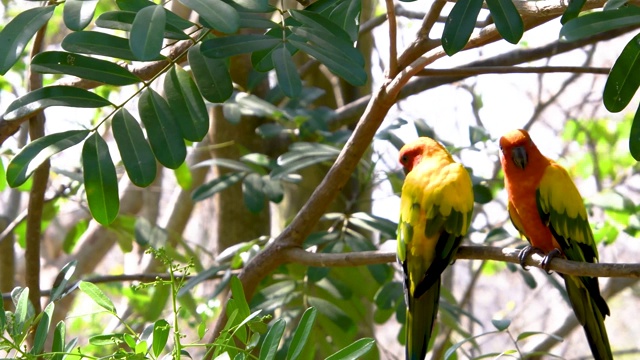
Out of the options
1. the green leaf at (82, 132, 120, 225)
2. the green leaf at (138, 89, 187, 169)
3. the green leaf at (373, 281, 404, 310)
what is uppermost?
the green leaf at (138, 89, 187, 169)

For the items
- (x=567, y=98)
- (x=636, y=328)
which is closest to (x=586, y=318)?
(x=567, y=98)

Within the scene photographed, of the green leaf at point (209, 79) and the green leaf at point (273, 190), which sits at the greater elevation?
the green leaf at point (209, 79)

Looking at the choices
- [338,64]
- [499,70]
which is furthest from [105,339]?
[499,70]

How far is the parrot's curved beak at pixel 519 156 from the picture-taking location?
7.97 ft

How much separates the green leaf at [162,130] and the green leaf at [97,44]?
0.36ft

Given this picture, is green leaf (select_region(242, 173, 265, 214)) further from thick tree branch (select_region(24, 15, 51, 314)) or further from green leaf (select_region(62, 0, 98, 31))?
green leaf (select_region(62, 0, 98, 31))

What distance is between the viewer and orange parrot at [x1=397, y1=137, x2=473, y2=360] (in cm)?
206

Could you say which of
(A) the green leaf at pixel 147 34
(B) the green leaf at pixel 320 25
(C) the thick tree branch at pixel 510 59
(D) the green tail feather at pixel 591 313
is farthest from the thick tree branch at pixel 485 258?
(C) the thick tree branch at pixel 510 59

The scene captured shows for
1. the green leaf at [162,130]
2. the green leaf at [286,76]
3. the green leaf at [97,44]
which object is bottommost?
the green leaf at [162,130]

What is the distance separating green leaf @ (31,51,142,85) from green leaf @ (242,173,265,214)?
1.21m

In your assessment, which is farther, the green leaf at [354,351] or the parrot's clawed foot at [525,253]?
the parrot's clawed foot at [525,253]

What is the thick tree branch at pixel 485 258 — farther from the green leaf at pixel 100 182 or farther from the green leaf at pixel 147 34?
the green leaf at pixel 147 34

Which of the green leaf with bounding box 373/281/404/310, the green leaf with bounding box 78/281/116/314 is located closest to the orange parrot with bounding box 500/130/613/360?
the green leaf with bounding box 373/281/404/310

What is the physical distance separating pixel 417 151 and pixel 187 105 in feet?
3.57
